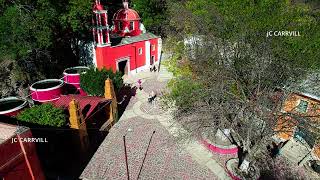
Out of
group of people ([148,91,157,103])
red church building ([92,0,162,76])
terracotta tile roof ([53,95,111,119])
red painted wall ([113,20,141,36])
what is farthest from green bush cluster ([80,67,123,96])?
red painted wall ([113,20,141,36])

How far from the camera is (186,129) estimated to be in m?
20.2

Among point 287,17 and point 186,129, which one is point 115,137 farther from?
point 287,17

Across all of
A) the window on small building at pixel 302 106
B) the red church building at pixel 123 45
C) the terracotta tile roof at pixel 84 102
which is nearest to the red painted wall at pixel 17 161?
the terracotta tile roof at pixel 84 102

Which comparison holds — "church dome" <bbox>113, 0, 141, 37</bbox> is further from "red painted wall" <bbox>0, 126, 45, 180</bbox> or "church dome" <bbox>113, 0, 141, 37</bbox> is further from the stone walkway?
"red painted wall" <bbox>0, 126, 45, 180</bbox>

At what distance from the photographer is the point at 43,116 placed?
52.5 feet

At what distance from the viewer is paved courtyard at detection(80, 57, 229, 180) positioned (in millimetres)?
15945

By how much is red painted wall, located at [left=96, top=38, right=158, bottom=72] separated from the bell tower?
0.80 m

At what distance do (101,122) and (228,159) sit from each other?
34.1 ft

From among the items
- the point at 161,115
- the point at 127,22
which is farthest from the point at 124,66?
the point at 161,115

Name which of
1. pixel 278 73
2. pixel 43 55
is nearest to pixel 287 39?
pixel 278 73

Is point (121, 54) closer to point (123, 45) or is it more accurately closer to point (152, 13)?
point (123, 45)

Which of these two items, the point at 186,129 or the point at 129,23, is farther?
the point at 129,23

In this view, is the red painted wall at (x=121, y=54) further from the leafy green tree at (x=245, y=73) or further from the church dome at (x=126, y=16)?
the leafy green tree at (x=245, y=73)

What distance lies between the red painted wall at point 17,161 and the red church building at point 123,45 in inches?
695
